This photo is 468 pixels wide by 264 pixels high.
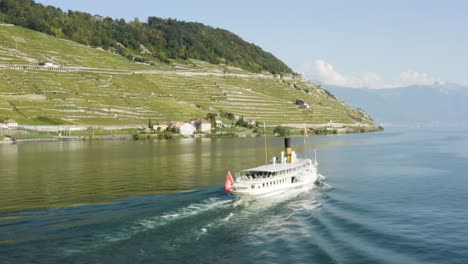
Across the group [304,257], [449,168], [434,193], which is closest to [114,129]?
[449,168]

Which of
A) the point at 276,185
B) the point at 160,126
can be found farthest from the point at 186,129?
the point at 276,185

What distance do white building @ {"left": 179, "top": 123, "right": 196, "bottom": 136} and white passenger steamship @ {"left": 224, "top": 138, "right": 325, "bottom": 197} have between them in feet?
411

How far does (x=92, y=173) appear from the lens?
77.0 m

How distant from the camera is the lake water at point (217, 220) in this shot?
3425cm

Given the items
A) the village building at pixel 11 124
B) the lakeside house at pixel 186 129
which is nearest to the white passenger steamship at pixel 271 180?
the village building at pixel 11 124

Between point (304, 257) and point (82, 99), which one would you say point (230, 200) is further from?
point (82, 99)

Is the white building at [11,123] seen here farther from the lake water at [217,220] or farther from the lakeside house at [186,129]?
the lake water at [217,220]

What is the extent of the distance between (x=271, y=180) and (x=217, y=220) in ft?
48.3

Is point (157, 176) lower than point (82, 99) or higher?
lower

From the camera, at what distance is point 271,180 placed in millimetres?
56688

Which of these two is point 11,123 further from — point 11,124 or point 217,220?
point 217,220

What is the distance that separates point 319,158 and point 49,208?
239 ft

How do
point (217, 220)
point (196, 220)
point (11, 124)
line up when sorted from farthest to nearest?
point (11, 124)
point (217, 220)
point (196, 220)

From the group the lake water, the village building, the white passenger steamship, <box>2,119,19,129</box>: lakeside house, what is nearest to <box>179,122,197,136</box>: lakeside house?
<box>2,119,19,129</box>: lakeside house
